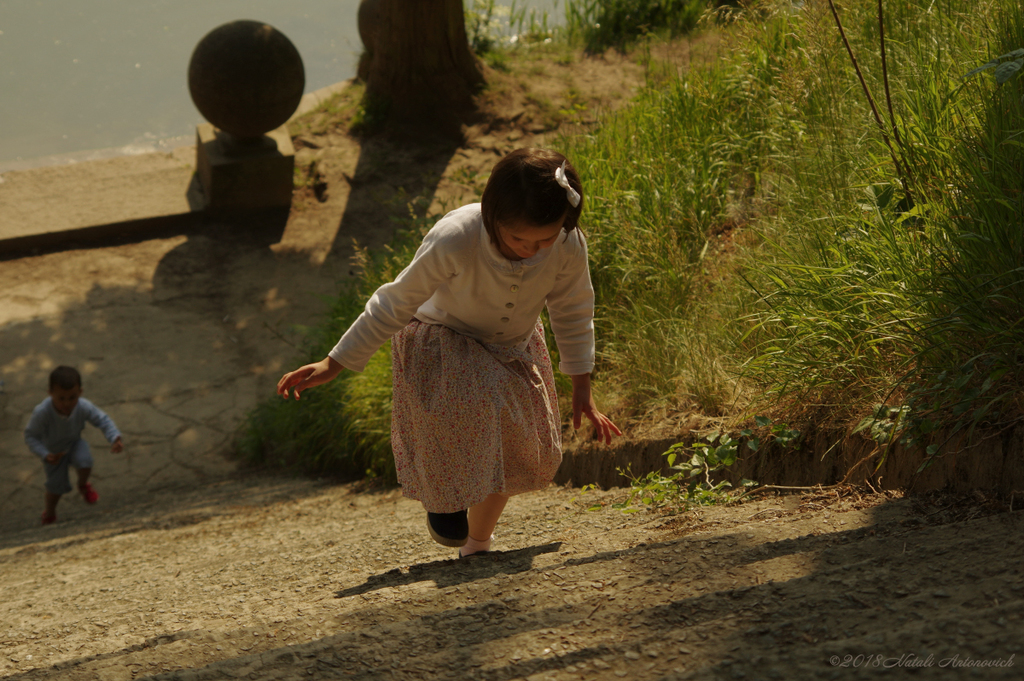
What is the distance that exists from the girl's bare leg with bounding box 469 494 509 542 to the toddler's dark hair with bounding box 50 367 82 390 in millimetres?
3680

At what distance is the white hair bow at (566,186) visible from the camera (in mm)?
2252

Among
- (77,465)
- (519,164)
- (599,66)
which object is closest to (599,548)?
(519,164)

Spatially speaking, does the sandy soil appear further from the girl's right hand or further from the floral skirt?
the girl's right hand

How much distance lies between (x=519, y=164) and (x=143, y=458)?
14.8 feet

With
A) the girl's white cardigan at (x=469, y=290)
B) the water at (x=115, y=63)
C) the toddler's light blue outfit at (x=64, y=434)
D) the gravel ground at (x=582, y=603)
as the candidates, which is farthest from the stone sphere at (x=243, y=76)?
the girl's white cardigan at (x=469, y=290)

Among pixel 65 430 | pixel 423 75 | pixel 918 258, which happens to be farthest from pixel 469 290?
pixel 423 75

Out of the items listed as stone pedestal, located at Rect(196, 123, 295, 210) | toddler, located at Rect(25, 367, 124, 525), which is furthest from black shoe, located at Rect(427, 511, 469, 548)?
stone pedestal, located at Rect(196, 123, 295, 210)

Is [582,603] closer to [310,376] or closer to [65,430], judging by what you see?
[310,376]

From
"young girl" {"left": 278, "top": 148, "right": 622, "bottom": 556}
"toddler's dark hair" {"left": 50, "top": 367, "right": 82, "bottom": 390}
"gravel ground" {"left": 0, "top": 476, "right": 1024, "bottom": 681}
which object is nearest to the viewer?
"gravel ground" {"left": 0, "top": 476, "right": 1024, "bottom": 681}

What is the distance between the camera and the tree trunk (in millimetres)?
8734

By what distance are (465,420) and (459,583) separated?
19.5 inches

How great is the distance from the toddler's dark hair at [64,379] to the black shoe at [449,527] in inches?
143

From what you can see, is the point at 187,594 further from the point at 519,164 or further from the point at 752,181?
the point at 752,181

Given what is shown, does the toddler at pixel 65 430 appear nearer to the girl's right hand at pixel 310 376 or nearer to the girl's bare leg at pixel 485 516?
the girl's right hand at pixel 310 376
